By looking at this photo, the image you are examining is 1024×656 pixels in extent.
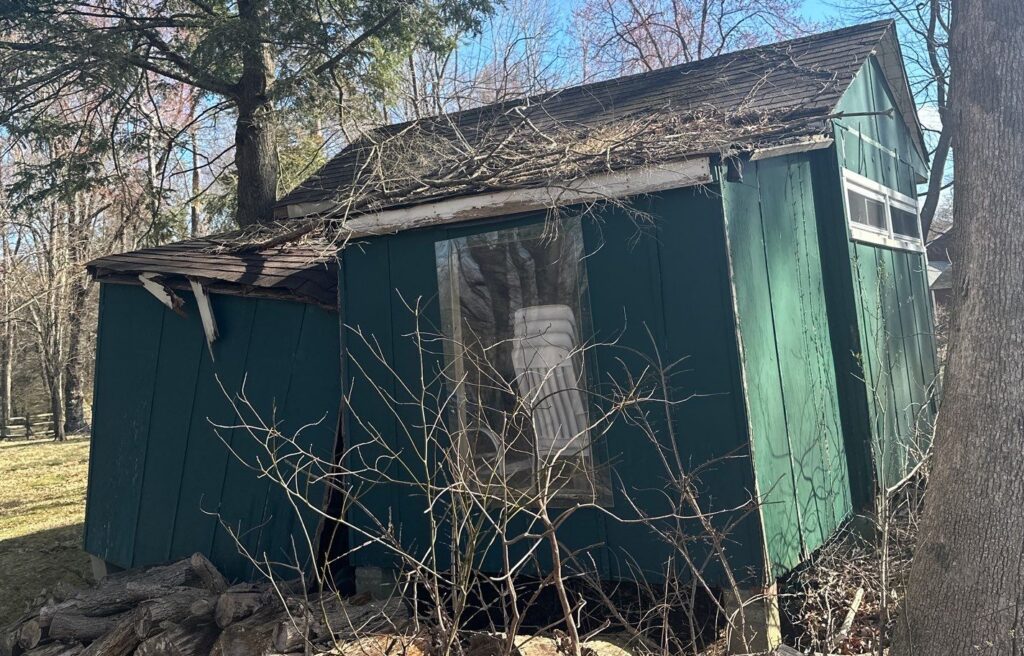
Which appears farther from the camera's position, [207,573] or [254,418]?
[254,418]

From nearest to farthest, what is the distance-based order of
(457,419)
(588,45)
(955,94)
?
(955,94)
(457,419)
(588,45)

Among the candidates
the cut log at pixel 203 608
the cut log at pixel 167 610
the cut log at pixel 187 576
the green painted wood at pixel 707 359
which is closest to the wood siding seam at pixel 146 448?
the cut log at pixel 187 576

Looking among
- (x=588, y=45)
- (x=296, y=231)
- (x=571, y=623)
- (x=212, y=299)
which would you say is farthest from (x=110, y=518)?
(x=588, y=45)

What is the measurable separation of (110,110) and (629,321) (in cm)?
894

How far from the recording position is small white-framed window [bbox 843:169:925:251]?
6.68 m

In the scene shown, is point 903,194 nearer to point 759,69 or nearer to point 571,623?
point 759,69

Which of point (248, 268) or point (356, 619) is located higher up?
point (248, 268)

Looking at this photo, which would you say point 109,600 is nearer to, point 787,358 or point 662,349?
point 662,349

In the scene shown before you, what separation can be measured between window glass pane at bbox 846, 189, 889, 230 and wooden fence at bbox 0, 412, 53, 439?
24.4 meters

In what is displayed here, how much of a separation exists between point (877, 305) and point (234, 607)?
210 inches

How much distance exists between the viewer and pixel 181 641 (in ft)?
16.7

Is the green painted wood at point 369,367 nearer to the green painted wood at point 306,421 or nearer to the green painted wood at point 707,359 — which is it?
the green painted wood at point 306,421

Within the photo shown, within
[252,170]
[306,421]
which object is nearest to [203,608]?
[306,421]

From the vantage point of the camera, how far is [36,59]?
912 cm
